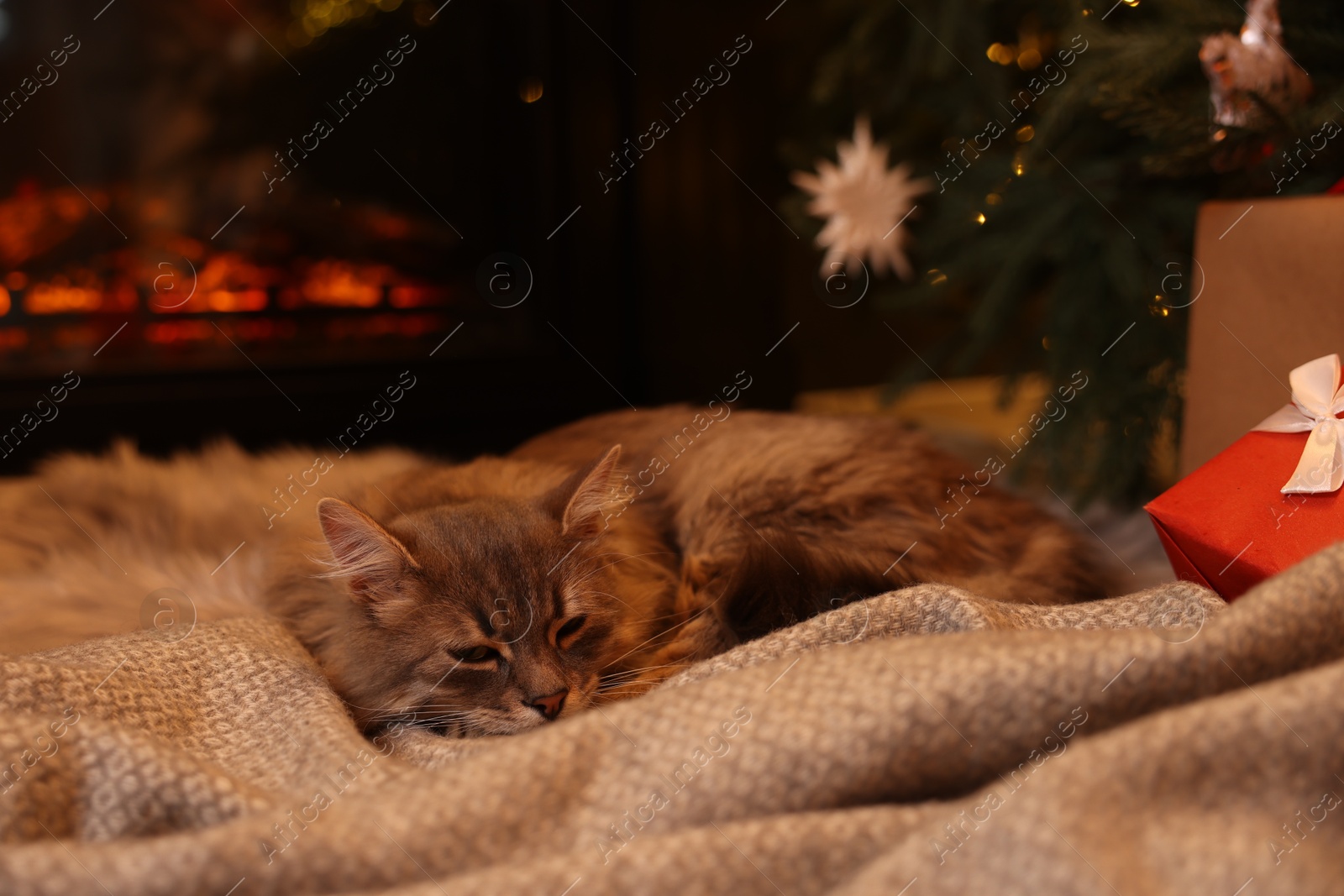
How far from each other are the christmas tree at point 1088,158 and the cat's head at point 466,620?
3.43 feet

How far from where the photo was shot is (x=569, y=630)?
3.82 feet

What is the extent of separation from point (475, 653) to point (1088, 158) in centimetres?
148

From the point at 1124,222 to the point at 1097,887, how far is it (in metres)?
1.51

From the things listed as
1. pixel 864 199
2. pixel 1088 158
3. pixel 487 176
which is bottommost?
pixel 1088 158

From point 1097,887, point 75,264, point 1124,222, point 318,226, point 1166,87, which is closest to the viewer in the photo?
point 1097,887

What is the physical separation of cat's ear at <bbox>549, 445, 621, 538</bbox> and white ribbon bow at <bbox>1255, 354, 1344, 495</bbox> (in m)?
0.79

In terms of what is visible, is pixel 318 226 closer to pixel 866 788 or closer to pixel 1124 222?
pixel 1124 222

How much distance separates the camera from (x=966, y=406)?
3.56 m

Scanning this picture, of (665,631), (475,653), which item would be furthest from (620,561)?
(475,653)

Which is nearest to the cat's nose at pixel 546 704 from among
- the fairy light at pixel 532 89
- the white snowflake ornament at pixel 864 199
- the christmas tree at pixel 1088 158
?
the christmas tree at pixel 1088 158

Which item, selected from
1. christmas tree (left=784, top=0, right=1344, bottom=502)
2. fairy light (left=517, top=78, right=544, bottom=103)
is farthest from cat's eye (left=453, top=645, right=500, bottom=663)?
fairy light (left=517, top=78, right=544, bottom=103)

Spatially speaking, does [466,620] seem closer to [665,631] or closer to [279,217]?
[665,631]

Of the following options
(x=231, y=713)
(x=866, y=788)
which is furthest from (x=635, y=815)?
(x=231, y=713)

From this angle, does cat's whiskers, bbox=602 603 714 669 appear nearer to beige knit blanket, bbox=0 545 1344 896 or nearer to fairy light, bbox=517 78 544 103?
beige knit blanket, bbox=0 545 1344 896
